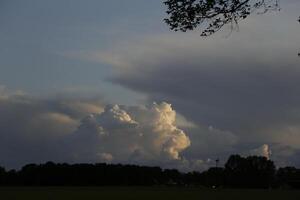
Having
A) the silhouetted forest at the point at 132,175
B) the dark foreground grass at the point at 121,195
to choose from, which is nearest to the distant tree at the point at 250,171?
the silhouetted forest at the point at 132,175

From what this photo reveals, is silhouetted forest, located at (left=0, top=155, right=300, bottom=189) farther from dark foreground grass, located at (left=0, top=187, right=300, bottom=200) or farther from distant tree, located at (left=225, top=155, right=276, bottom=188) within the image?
dark foreground grass, located at (left=0, top=187, right=300, bottom=200)

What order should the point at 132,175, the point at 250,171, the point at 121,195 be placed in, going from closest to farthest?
the point at 121,195, the point at 250,171, the point at 132,175

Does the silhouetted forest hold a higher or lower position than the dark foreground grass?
higher

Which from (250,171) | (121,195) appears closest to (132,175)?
(250,171)

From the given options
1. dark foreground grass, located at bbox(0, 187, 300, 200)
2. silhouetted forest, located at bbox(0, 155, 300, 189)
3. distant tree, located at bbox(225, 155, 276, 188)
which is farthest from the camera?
distant tree, located at bbox(225, 155, 276, 188)

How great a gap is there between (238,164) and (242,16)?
18582cm

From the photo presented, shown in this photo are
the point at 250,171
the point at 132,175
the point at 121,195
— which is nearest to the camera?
the point at 121,195

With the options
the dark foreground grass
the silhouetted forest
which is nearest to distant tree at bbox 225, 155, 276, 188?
the silhouetted forest

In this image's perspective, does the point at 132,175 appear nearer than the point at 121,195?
No

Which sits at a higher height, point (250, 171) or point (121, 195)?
point (250, 171)

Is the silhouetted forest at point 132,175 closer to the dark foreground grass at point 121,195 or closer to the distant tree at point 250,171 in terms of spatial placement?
the distant tree at point 250,171

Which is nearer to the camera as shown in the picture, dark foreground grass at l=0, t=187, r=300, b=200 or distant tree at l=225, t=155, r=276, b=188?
dark foreground grass at l=0, t=187, r=300, b=200

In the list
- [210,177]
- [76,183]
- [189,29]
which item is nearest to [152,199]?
[189,29]

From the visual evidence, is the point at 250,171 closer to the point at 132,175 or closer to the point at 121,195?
the point at 132,175
